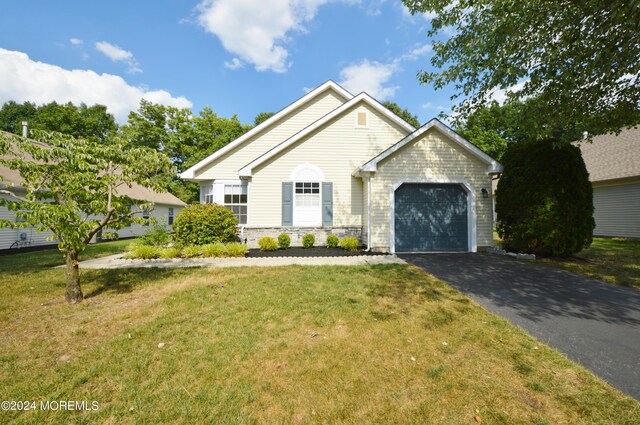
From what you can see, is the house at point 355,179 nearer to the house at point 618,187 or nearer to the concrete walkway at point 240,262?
the concrete walkway at point 240,262

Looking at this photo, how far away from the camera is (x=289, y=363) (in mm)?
3184

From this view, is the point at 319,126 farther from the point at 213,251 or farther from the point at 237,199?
the point at 213,251

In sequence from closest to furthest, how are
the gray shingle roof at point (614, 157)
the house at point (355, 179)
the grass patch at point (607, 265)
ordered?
the grass patch at point (607, 265) < the house at point (355, 179) < the gray shingle roof at point (614, 157)

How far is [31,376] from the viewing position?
9.75ft

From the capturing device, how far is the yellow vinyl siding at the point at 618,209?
1522 centimetres

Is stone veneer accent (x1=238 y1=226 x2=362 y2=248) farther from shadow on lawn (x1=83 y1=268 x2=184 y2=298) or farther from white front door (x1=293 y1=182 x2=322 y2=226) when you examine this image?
shadow on lawn (x1=83 y1=268 x2=184 y2=298)

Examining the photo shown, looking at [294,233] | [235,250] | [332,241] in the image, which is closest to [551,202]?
[332,241]

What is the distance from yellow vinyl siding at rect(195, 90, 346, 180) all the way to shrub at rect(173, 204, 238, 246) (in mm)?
2942

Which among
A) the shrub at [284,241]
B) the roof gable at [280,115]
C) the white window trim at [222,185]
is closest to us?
the shrub at [284,241]

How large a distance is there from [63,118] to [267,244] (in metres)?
36.5

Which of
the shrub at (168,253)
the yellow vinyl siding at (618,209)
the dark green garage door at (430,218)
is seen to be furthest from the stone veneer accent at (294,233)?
the yellow vinyl siding at (618,209)

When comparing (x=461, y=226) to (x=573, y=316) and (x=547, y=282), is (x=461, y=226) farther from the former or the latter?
(x=573, y=316)

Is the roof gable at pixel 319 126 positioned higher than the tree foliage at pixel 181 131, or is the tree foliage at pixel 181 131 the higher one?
the tree foliage at pixel 181 131

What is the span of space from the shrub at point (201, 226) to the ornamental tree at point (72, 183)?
4.80m
